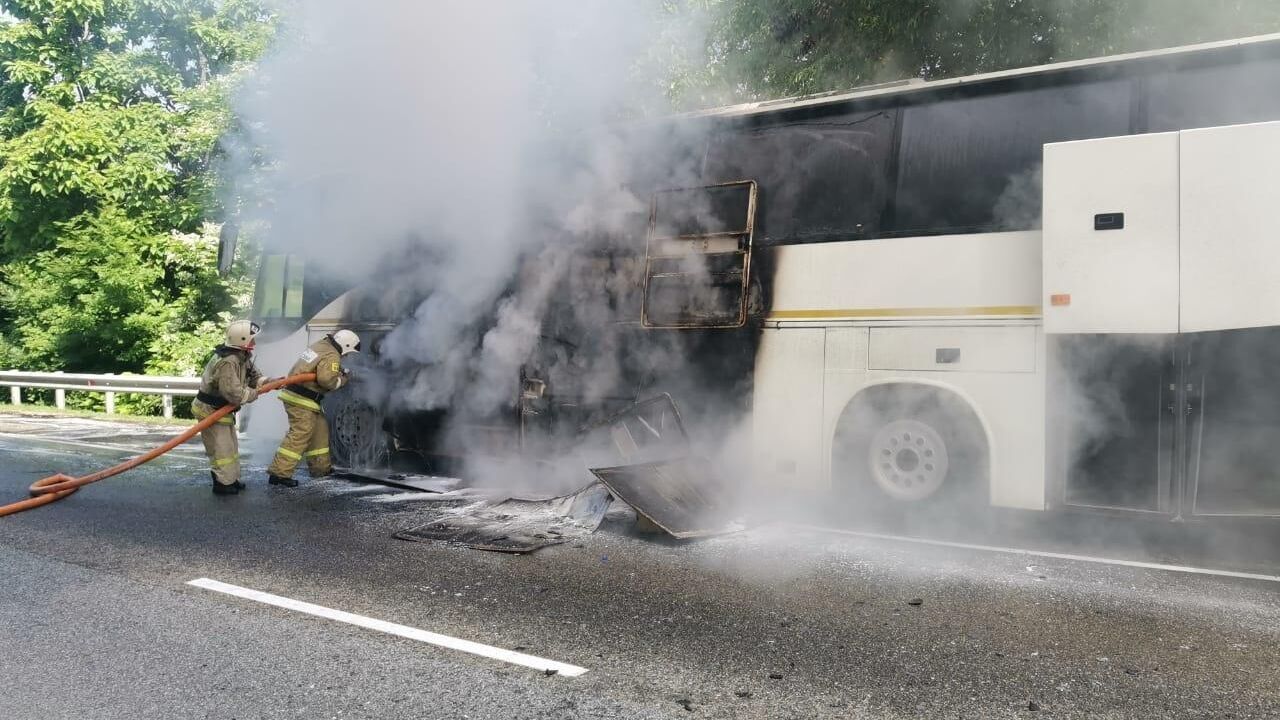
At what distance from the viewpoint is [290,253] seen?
960 cm

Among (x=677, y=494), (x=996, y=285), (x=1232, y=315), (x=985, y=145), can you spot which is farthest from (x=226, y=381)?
(x=1232, y=315)

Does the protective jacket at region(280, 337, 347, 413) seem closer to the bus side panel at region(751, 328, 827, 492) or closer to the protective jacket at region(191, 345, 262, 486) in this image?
the protective jacket at region(191, 345, 262, 486)

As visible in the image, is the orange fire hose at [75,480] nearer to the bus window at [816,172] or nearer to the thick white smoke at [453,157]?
the thick white smoke at [453,157]

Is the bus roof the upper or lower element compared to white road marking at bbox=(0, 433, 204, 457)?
upper

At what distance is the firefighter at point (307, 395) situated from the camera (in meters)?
8.12

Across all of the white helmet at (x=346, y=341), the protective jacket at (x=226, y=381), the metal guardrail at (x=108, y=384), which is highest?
the white helmet at (x=346, y=341)

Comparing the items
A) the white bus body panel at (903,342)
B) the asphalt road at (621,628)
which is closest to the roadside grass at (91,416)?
the asphalt road at (621,628)

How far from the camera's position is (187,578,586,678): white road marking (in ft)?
11.9

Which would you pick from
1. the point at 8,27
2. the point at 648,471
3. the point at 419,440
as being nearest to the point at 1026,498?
the point at 648,471

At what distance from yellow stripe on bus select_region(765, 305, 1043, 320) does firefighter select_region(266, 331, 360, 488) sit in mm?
3893

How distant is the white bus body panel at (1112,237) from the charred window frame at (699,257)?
2.14m

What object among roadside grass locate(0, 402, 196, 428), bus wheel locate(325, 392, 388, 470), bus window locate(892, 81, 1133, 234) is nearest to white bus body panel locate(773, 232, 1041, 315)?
bus window locate(892, 81, 1133, 234)

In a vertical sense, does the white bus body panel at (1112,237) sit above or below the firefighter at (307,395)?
above

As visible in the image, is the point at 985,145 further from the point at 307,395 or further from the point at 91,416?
the point at 91,416
